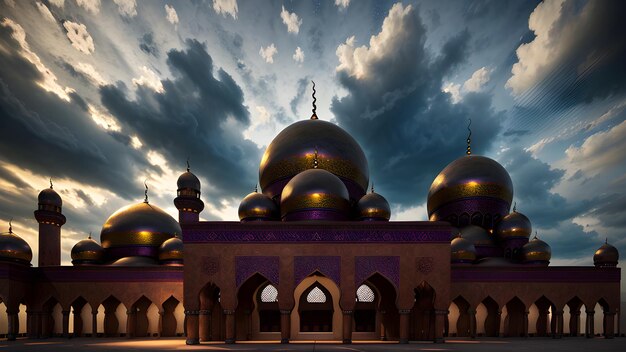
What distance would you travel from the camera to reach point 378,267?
37.7ft

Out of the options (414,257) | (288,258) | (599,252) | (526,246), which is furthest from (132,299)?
(599,252)

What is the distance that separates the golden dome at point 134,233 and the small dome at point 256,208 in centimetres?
585

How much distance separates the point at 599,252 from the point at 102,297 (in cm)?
1904

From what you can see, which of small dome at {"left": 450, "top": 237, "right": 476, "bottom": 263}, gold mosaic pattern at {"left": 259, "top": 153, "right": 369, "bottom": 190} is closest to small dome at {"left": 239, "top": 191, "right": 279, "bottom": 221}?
gold mosaic pattern at {"left": 259, "top": 153, "right": 369, "bottom": 190}

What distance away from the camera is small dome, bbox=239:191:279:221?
13734mm

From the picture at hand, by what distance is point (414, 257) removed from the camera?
1154 cm

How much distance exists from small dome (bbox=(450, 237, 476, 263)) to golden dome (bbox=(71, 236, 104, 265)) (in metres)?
14.2

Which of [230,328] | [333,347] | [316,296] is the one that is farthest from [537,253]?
[230,328]

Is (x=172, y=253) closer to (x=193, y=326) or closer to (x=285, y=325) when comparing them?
(x=193, y=326)

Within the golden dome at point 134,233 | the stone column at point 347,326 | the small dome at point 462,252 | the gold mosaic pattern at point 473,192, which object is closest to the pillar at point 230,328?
the stone column at point 347,326

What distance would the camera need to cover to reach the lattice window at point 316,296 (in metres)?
13.8

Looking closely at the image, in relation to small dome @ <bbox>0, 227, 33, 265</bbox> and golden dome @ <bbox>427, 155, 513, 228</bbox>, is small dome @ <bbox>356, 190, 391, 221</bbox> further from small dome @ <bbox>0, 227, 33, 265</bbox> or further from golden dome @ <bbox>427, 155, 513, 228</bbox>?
small dome @ <bbox>0, 227, 33, 265</bbox>

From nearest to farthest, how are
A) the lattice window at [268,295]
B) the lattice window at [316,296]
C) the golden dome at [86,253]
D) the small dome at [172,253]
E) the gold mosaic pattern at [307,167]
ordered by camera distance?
the lattice window at [316,296] < the lattice window at [268,295] < the gold mosaic pattern at [307,167] < the small dome at [172,253] < the golden dome at [86,253]

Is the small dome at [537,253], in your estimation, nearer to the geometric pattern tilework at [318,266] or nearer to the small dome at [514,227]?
the small dome at [514,227]
